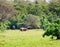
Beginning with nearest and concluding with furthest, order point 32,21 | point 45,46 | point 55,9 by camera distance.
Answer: point 45,46 < point 32,21 < point 55,9

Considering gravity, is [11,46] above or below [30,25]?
above

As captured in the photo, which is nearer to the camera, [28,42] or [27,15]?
[28,42]

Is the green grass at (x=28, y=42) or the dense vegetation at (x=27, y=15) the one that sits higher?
the green grass at (x=28, y=42)

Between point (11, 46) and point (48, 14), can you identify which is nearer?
point (11, 46)

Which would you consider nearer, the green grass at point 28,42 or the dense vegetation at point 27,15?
the green grass at point 28,42

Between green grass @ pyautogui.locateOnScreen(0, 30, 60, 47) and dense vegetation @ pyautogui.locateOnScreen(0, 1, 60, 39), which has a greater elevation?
green grass @ pyautogui.locateOnScreen(0, 30, 60, 47)

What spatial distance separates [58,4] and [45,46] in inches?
1919

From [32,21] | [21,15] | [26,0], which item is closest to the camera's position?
[32,21]

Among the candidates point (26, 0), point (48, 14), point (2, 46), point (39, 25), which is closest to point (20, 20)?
point (39, 25)

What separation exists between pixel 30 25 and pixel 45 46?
32.8 metres

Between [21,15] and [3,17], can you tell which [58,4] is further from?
[3,17]

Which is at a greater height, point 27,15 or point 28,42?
point 28,42

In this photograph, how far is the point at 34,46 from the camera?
16.1m

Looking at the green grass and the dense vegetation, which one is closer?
the green grass
